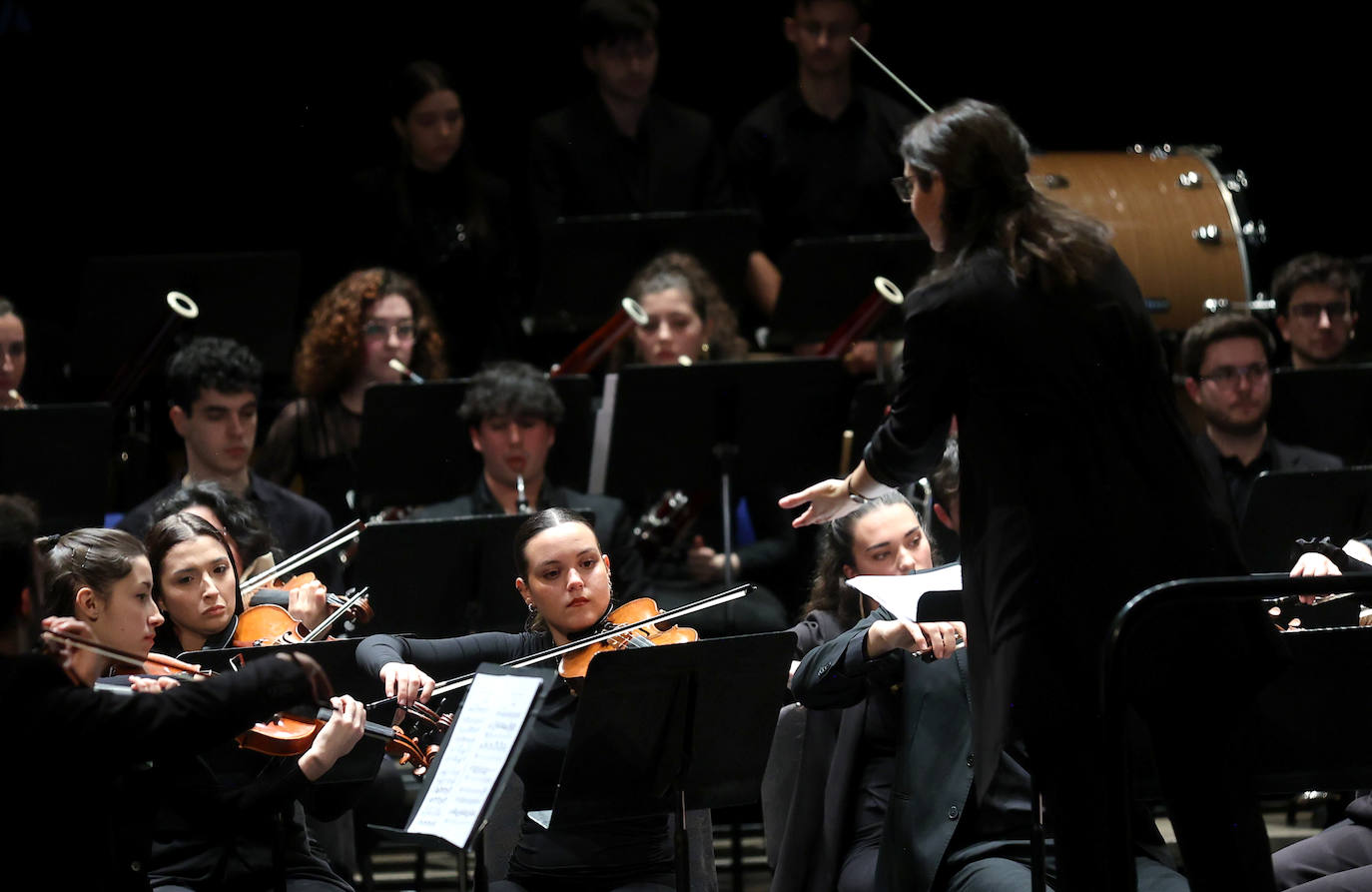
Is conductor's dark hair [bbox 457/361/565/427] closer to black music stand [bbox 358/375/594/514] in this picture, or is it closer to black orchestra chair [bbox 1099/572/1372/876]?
black music stand [bbox 358/375/594/514]

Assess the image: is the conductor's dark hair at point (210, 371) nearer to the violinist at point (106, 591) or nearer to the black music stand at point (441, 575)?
the black music stand at point (441, 575)

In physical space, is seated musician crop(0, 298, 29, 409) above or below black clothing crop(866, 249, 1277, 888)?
above

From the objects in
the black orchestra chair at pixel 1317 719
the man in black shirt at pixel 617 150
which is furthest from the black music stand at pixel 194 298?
the black orchestra chair at pixel 1317 719

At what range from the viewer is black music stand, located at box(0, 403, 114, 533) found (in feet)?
13.8

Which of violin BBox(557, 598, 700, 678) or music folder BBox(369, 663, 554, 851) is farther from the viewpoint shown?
violin BBox(557, 598, 700, 678)

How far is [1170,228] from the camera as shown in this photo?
5516mm

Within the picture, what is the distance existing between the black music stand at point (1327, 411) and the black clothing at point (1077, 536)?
2.36 m

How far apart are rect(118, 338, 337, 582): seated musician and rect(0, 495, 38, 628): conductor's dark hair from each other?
1950mm

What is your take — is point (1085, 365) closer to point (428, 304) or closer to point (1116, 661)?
point (1116, 661)

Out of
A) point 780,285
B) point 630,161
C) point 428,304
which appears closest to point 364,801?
point 428,304

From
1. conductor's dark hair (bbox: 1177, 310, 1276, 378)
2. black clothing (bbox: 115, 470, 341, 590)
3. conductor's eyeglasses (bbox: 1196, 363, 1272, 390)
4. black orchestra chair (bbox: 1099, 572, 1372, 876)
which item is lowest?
black orchestra chair (bbox: 1099, 572, 1372, 876)

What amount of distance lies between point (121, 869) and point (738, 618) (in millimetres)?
1965

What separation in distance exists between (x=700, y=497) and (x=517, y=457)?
609mm

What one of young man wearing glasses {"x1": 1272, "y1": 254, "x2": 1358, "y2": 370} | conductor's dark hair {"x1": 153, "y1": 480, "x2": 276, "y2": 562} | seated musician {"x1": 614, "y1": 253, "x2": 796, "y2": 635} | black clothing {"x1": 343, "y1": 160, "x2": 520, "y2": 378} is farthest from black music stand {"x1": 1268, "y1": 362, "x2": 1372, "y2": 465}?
conductor's dark hair {"x1": 153, "y1": 480, "x2": 276, "y2": 562}
